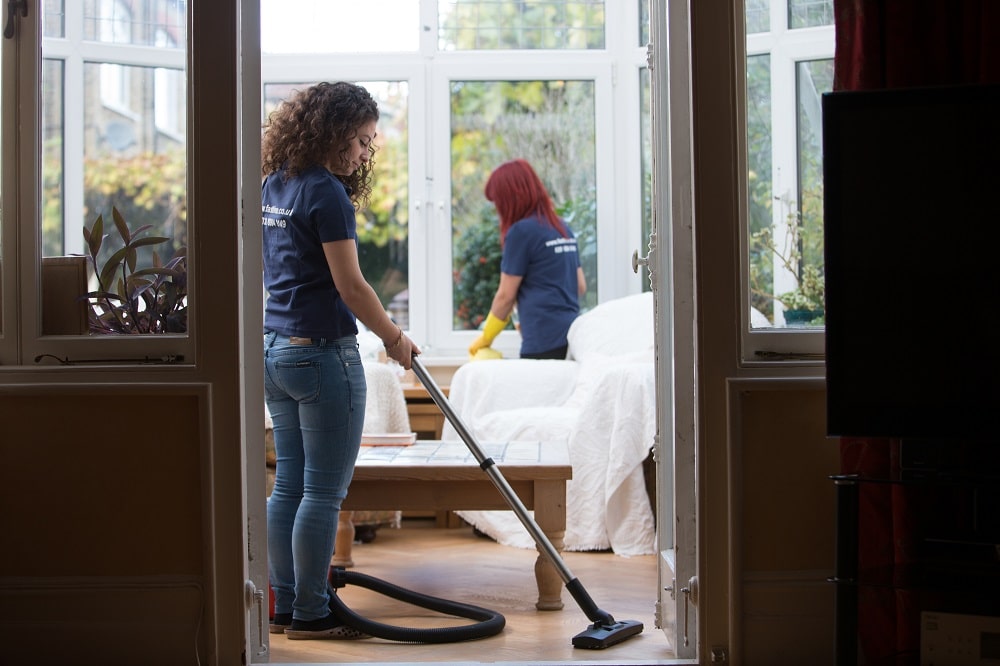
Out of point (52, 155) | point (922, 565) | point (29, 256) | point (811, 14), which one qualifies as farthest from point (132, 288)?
point (922, 565)

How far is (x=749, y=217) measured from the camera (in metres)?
2.54

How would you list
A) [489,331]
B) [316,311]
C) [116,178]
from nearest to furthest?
[116,178] < [316,311] < [489,331]

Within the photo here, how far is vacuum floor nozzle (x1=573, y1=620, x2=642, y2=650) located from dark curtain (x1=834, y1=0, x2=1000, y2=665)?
2.11ft

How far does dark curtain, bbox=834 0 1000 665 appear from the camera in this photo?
2.31 metres

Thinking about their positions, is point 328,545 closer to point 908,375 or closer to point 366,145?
point 366,145

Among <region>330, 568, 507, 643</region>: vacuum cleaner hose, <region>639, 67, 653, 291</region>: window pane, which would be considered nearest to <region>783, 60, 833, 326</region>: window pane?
<region>330, 568, 507, 643</region>: vacuum cleaner hose

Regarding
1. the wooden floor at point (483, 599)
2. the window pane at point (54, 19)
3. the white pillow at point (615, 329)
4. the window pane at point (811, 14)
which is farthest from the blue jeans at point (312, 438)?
the white pillow at point (615, 329)

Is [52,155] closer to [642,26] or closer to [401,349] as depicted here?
[401,349]

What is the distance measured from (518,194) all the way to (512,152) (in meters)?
0.63

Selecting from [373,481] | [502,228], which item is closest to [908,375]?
[373,481]

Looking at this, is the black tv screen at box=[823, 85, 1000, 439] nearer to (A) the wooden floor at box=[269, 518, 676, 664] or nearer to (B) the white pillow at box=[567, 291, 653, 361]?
(A) the wooden floor at box=[269, 518, 676, 664]

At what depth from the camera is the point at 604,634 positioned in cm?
280

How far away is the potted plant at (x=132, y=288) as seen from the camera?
254 cm

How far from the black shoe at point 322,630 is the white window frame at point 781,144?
49.8 inches
